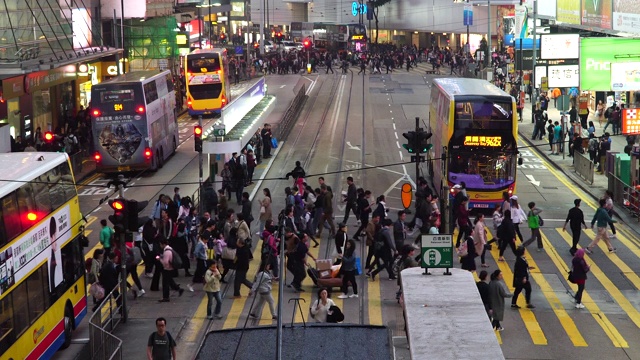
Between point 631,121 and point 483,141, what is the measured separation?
8601 mm

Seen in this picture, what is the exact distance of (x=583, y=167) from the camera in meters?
38.8

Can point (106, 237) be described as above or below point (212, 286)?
above

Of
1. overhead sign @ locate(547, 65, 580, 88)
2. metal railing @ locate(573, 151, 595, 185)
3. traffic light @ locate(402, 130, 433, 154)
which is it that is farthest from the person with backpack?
overhead sign @ locate(547, 65, 580, 88)

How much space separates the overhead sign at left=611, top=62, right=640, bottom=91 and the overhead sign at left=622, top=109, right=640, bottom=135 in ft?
30.1

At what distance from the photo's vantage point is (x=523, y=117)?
59531mm

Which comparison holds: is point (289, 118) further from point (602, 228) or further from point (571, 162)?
point (602, 228)

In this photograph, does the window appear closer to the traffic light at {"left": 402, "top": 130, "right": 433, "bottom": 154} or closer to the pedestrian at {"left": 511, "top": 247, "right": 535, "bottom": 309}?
the traffic light at {"left": 402, "top": 130, "right": 433, "bottom": 154}

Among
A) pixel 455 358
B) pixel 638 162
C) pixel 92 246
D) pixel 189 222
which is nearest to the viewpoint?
pixel 455 358

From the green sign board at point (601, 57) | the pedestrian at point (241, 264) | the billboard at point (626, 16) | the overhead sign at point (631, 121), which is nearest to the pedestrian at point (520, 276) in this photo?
the pedestrian at point (241, 264)

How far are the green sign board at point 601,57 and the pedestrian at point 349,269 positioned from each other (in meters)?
27.9

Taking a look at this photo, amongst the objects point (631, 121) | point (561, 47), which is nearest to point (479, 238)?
point (631, 121)

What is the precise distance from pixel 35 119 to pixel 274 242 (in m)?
26.2

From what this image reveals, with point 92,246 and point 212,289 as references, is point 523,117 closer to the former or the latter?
point 92,246

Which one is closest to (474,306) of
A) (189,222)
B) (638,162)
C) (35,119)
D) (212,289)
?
(212,289)
